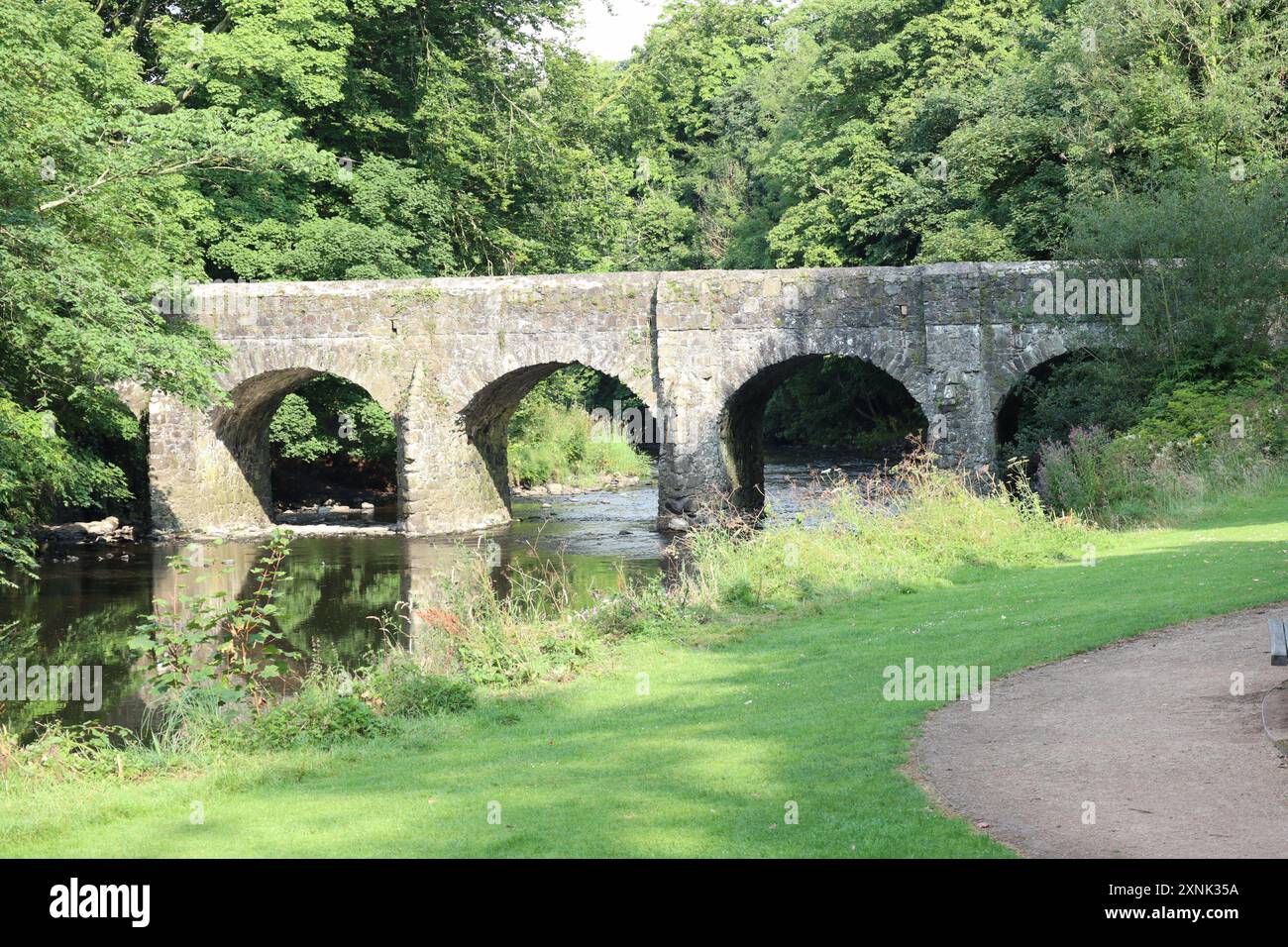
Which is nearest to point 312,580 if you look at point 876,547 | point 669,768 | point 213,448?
point 213,448

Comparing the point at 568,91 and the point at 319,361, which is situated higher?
the point at 568,91

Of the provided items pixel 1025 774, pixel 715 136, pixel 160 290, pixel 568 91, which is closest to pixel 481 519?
pixel 160 290

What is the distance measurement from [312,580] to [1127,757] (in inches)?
601

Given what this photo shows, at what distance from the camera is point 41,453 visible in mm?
16656

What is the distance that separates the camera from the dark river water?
1482 cm

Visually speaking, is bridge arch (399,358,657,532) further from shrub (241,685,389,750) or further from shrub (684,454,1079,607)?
shrub (241,685,389,750)

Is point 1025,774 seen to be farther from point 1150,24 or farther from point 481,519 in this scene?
point 1150,24

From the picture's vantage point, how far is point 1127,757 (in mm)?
6855

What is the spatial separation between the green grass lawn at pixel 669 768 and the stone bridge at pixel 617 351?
10.4 metres

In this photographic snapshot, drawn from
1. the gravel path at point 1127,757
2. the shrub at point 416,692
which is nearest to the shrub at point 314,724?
the shrub at point 416,692

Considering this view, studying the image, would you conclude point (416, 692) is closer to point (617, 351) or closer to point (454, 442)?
point (617, 351)

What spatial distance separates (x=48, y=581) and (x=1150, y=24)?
20953 mm

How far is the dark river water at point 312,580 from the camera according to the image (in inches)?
583

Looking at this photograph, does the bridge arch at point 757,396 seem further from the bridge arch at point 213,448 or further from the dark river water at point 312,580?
the bridge arch at point 213,448
